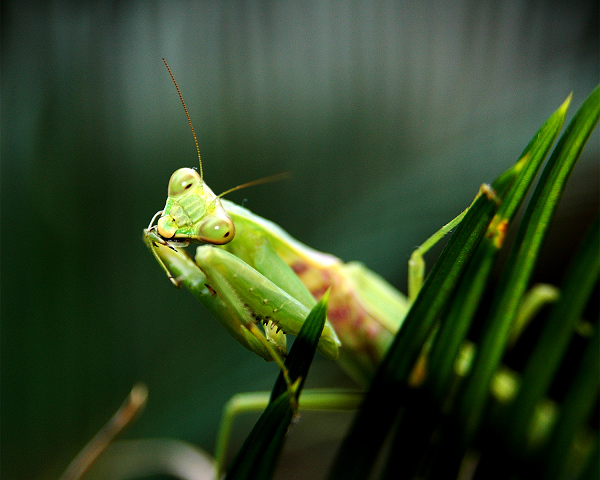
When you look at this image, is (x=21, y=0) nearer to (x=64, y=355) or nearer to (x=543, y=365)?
(x=64, y=355)

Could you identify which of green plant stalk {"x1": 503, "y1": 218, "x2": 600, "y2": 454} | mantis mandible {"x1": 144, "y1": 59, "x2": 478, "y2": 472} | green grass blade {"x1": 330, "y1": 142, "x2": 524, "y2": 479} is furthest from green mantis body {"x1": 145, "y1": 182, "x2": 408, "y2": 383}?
green plant stalk {"x1": 503, "y1": 218, "x2": 600, "y2": 454}

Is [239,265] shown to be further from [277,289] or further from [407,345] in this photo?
[407,345]

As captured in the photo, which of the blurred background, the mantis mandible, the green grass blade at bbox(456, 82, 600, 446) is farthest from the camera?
the blurred background

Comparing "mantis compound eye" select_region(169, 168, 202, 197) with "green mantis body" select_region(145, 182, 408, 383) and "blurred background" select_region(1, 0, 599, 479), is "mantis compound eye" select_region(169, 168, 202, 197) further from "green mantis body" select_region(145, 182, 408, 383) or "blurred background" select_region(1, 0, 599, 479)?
"blurred background" select_region(1, 0, 599, 479)

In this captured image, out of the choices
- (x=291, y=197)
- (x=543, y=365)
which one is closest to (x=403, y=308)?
(x=543, y=365)

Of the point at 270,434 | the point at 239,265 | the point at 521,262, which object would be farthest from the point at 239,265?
the point at 521,262

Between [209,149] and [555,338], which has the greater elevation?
[209,149]

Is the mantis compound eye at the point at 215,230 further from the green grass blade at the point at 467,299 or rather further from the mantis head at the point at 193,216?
the green grass blade at the point at 467,299
